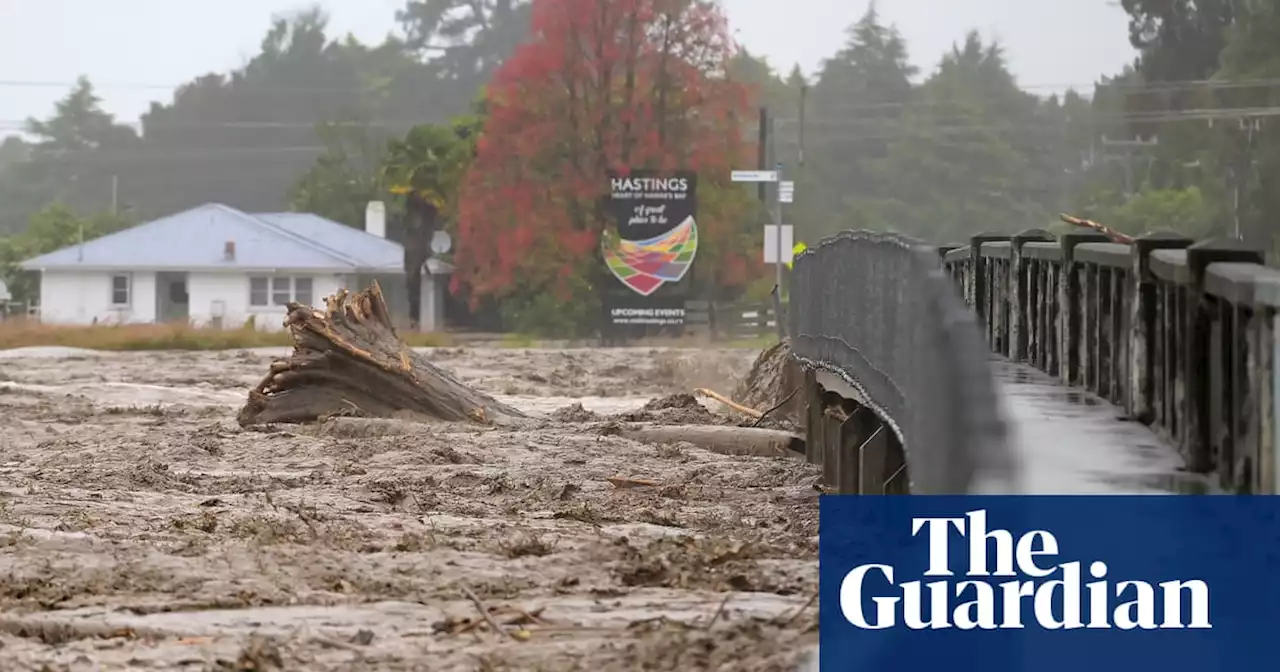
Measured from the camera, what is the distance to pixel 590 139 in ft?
181

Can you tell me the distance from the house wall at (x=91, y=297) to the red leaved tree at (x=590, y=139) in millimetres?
16749

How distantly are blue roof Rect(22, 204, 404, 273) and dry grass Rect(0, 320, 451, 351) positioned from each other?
15353 millimetres

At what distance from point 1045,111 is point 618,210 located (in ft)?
177

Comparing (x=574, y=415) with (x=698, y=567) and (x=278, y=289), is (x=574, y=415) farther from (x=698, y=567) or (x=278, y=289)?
(x=278, y=289)

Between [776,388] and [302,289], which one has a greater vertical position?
[302,289]

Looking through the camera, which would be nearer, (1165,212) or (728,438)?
(728,438)

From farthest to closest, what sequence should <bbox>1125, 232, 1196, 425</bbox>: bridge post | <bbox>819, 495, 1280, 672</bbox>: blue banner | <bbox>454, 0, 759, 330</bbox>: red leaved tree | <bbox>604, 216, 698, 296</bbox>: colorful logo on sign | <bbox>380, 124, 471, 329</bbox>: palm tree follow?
<bbox>380, 124, 471, 329</bbox>: palm tree → <bbox>454, 0, 759, 330</bbox>: red leaved tree → <bbox>604, 216, 698, 296</bbox>: colorful logo on sign → <bbox>1125, 232, 1196, 425</bbox>: bridge post → <bbox>819, 495, 1280, 672</bbox>: blue banner

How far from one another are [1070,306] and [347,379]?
954 centimetres

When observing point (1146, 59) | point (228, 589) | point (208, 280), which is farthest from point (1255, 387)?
point (1146, 59)

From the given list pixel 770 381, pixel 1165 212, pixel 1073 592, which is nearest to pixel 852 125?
pixel 1165 212

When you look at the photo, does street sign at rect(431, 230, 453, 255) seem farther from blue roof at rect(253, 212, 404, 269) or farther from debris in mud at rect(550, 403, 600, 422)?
debris in mud at rect(550, 403, 600, 422)

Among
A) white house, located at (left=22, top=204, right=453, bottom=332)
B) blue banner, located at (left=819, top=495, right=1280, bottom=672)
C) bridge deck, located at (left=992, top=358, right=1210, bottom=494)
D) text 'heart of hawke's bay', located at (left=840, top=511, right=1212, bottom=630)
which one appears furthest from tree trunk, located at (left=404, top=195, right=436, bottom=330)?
text 'heart of hawke's bay', located at (left=840, top=511, right=1212, bottom=630)

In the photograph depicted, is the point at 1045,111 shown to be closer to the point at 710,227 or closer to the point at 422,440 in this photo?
the point at 710,227

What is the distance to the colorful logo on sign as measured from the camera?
5375 centimetres
